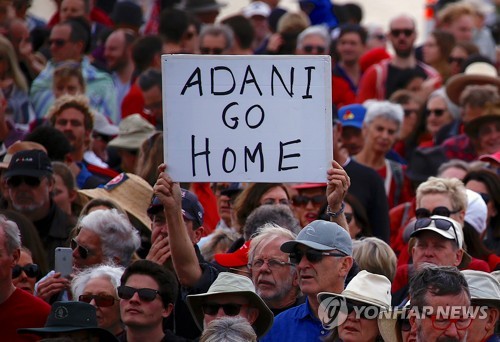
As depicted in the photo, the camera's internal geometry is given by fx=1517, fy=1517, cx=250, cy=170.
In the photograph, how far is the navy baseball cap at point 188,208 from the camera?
9.03m

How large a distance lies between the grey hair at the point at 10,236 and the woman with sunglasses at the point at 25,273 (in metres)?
0.45

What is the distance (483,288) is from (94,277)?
226cm

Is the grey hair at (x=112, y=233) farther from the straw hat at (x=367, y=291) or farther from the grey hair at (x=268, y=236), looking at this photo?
the straw hat at (x=367, y=291)

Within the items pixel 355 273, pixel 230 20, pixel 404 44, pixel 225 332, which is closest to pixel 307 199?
pixel 355 273

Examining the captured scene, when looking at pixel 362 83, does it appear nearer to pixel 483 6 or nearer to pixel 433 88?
A: pixel 433 88

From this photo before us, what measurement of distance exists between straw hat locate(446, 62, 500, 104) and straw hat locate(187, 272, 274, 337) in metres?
6.68

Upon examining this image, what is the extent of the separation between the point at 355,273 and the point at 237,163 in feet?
3.07

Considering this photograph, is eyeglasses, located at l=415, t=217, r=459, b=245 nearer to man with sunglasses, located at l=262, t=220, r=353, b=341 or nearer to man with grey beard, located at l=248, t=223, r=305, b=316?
man with grey beard, located at l=248, t=223, r=305, b=316

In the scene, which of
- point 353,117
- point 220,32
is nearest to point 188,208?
point 353,117

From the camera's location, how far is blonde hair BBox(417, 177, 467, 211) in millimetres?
9875

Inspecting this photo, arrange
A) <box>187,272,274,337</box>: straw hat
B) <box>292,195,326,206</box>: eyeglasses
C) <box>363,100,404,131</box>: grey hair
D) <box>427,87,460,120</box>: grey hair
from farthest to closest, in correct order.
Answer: <box>427,87,460,120</box>: grey hair
<box>363,100,404,131</box>: grey hair
<box>292,195,326,206</box>: eyeglasses
<box>187,272,274,337</box>: straw hat

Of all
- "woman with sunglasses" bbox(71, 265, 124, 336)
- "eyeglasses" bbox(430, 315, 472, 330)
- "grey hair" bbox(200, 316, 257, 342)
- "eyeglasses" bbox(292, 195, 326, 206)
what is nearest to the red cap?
"woman with sunglasses" bbox(71, 265, 124, 336)

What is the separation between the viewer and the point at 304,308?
26.1 feet

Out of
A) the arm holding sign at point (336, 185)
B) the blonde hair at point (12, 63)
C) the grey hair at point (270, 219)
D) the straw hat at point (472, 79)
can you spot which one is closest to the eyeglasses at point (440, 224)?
the arm holding sign at point (336, 185)
